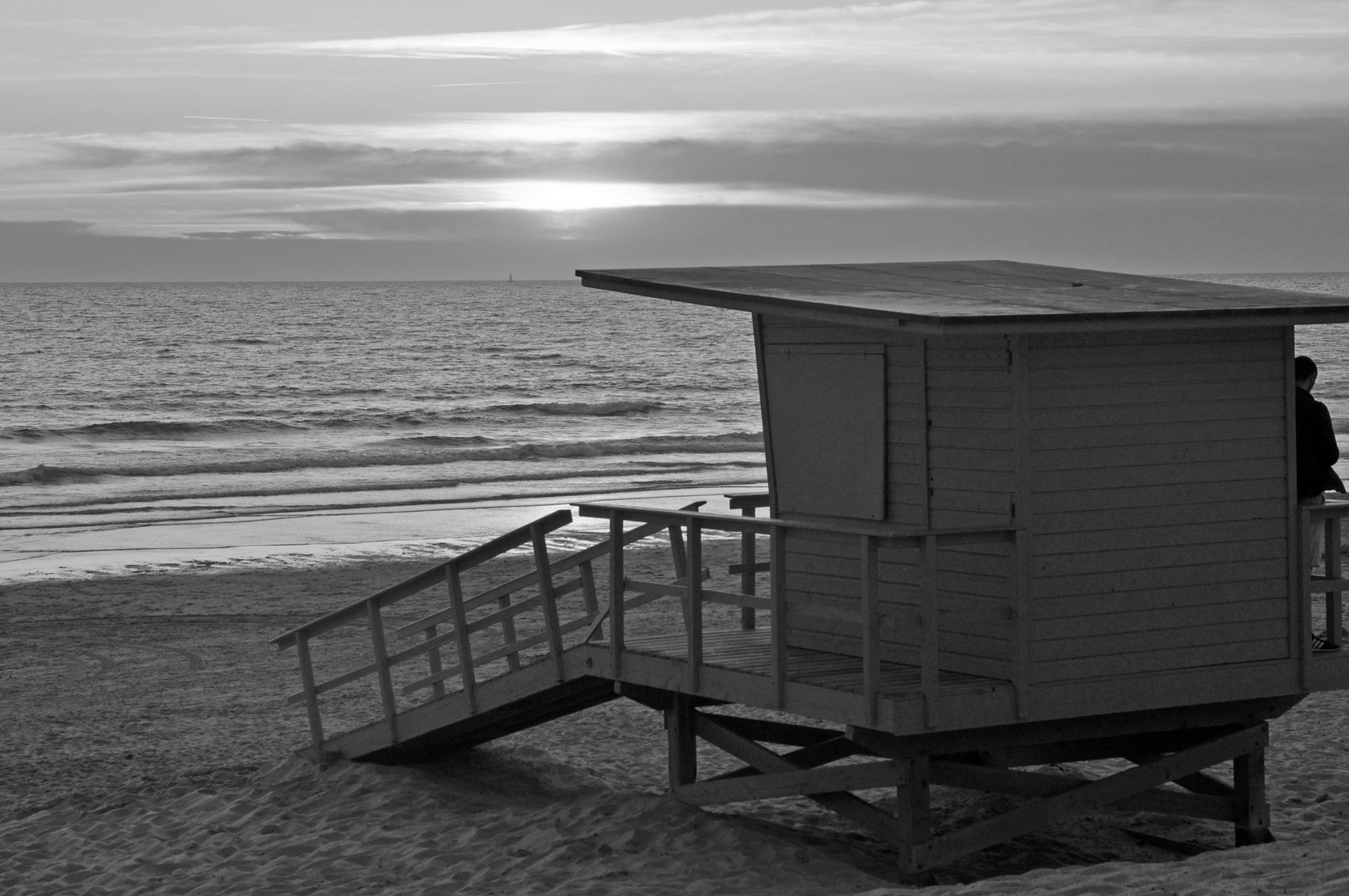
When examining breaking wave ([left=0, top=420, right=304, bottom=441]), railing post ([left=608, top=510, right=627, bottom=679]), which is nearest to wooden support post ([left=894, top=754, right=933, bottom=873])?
Result: railing post ([left=608, top=510, right=627, bottom=679])

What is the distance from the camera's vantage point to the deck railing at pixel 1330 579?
786 cm

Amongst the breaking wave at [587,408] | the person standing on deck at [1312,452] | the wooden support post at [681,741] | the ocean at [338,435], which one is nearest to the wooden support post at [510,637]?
the wooden support post at [681,741]

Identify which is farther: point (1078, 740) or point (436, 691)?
point (436, 691)

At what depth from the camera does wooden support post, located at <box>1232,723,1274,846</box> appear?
8.64 m

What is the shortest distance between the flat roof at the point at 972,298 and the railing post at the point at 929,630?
3.55 feet

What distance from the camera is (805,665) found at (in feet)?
26.9

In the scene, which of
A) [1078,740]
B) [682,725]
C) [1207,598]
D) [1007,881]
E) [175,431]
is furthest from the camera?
[175,431]

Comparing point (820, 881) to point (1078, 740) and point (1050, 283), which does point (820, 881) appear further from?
point (1050, 283)

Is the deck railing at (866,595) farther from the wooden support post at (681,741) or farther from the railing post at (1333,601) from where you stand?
the railing post at (1333,601)

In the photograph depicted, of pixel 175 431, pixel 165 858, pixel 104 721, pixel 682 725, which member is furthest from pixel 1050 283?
pixel 175 431

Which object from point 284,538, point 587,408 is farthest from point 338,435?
point 284,538

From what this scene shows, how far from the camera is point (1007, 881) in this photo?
22.9 ft

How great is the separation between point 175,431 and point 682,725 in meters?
38.1

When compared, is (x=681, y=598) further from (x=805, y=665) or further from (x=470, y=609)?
(x=470, y=609)
